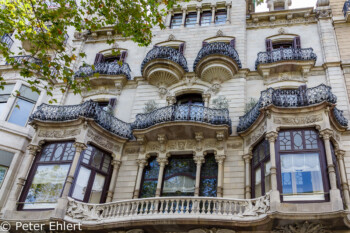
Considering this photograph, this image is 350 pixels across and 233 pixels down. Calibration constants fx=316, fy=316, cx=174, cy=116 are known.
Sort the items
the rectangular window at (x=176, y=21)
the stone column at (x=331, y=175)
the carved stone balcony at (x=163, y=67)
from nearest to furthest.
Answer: the stone column at (x=331, y=175), the carved stone balcony at (x=163, y=67), the rectangular window at (x=176, y=21)

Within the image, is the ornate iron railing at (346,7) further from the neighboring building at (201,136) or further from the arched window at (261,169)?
the arched window at (261,169)

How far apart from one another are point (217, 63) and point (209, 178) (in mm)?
6021

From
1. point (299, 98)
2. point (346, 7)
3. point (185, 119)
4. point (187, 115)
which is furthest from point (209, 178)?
Result: point (346, 7)

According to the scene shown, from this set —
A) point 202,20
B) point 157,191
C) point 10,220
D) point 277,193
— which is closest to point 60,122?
point 10,220

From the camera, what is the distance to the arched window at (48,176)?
13141 millimetres

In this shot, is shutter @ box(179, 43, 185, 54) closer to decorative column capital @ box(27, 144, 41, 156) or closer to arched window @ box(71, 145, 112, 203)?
arched window @ box(71, 145, 112, 203)

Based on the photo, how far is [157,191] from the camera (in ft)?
43.9

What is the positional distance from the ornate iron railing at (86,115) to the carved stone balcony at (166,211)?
3.92 meters

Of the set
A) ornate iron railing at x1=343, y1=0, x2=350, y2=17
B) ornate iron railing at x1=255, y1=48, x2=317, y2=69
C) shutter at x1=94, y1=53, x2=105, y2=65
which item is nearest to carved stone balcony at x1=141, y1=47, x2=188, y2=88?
shutter at x1=94, y1=53, x2=105, y2=65

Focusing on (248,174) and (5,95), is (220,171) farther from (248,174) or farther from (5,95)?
(5,95)

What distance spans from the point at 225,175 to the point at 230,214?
8.46 feet

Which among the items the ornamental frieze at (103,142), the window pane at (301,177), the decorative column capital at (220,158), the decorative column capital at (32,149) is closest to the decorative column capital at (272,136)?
the window pane at (301,177)

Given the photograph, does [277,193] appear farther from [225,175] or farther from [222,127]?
[222,127]

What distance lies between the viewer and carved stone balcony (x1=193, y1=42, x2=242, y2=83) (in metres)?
16.3
